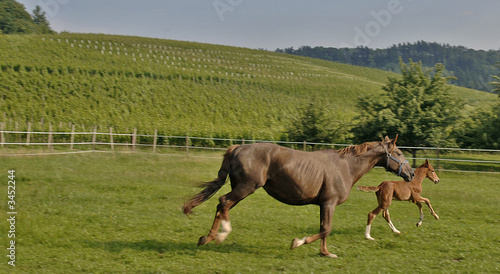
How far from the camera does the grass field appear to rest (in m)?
6.75

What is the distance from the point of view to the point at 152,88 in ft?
178

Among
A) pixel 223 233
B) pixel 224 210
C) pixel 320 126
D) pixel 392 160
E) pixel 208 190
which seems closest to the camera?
pixel 223 233

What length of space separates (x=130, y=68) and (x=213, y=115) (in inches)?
749

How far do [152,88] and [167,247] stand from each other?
4864 cm

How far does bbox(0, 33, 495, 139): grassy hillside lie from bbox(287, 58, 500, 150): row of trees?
407 centimetres

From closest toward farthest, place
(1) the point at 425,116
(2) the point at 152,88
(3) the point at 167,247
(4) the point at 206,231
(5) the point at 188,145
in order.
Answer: (3) the point at 167,247, (4) the point at 206,231, (1) the point at 425,116, (5) the point at 188,145, (2) the point at 152,88

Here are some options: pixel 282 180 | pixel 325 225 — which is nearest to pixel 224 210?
pixel 282 180

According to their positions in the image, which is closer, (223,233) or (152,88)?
(223,233)

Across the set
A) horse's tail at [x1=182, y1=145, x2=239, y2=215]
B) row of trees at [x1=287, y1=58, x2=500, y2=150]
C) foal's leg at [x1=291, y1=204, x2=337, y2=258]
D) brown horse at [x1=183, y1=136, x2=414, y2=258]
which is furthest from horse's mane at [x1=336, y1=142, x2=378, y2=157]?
row of trees at [x1=287, y1=58, x2=500, y2=150]

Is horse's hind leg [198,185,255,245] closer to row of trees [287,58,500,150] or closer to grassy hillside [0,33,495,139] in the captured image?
row of trees [287,58,500,150]

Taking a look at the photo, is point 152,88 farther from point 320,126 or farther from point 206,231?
point 206,231

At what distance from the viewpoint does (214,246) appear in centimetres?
782

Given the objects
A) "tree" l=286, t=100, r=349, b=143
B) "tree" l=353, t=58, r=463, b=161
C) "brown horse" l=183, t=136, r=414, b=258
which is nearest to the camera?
"brown horse" l=183, t=136, r=414, b=258

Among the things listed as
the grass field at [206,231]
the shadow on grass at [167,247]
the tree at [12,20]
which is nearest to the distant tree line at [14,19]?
the tree at [12,20]
